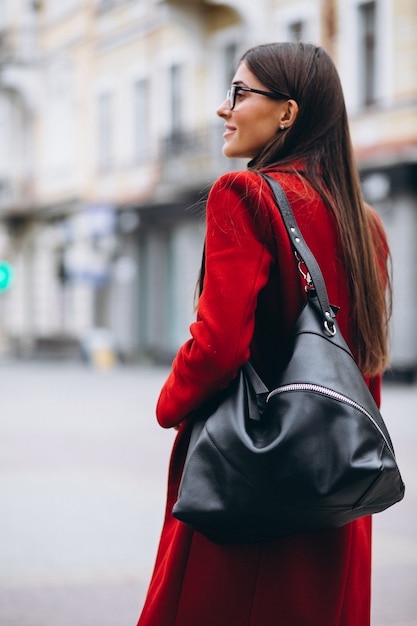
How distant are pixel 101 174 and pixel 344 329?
28.0 meters

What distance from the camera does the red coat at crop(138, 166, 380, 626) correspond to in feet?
7.16

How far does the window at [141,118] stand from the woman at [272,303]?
2547cm

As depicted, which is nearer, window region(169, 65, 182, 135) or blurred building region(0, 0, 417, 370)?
blurred building region(0, 0, 417, 370)

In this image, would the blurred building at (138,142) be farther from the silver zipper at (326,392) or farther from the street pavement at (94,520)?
the silver zipper at (326,392)

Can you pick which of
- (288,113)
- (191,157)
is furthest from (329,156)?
(191,157)

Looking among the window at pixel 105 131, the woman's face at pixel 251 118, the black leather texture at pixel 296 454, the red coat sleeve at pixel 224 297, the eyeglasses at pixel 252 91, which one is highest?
the window at pixel 105 131

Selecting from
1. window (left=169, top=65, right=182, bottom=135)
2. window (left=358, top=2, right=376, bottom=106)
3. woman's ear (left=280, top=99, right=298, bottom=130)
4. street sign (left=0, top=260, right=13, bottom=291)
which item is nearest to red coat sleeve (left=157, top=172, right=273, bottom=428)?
woman's ear (left=280, top=99, right=298, bottom=130)

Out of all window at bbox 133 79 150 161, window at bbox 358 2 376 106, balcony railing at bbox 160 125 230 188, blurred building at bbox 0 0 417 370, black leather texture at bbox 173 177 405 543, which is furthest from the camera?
window at bbox 133 79 150 161

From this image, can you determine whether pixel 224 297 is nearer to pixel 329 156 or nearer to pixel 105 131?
pixel 329 156

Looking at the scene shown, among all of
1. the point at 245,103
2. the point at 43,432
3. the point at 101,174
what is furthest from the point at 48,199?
the point at 245,103

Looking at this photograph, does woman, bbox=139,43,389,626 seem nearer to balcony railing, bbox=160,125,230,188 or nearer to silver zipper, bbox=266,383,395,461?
silver zipper, bbox=266,383,395,461

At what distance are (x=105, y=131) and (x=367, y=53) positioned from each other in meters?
11.5

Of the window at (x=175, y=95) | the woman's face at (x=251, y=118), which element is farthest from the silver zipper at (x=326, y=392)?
the window at (x=175, y=95)

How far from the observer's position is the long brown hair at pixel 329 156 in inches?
94.9
